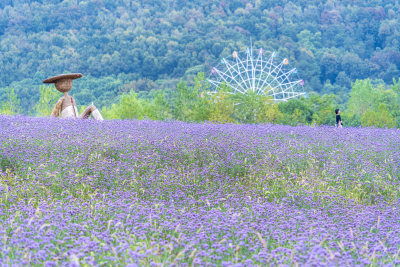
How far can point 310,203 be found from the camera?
597 centimetres

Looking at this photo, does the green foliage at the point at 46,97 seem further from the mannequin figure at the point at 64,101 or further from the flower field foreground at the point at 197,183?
the flower field foreground at the point at 197,183

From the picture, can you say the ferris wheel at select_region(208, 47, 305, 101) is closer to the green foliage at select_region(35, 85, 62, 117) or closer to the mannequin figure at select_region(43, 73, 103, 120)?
the green foliage at select_region(35, 85, 62, 117)

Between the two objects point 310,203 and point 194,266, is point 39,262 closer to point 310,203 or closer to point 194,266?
point 194,266

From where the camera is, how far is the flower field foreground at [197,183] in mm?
4438

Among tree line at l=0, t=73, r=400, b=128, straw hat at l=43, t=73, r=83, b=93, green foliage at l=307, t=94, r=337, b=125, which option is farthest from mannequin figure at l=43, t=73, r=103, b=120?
green foliage at l=307, t=94, r=337, b=125

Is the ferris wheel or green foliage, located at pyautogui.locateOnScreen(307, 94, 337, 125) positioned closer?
green foliage, located at pyautogui.locateOnScreen(307, 94, 337, 125)

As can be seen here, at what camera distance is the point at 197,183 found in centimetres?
697

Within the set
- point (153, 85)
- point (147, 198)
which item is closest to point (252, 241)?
point (147, 198)

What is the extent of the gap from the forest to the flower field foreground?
1420 inches

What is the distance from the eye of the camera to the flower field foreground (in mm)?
4438

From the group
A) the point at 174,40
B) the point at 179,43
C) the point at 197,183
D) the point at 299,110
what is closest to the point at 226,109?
the point at 299,110

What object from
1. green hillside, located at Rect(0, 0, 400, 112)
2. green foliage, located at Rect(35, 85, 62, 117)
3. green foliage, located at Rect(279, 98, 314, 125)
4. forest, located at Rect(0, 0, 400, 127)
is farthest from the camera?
green hillside, located at Rect(0, 0, 400, 112)

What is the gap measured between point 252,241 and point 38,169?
3555 mm

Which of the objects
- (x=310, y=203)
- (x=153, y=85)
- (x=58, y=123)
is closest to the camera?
(x=310, y=203)
